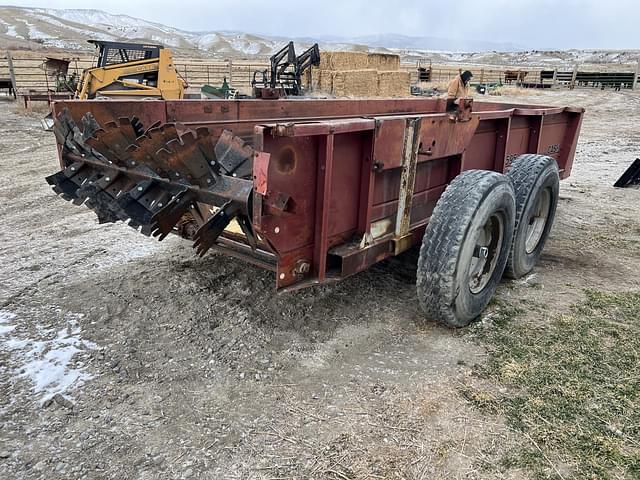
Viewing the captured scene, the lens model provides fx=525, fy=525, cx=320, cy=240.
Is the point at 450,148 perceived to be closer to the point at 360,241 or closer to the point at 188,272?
the point at 360,241

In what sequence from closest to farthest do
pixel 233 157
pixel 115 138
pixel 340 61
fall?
pixel 233 157, pixel 115 138, pixel 340 61

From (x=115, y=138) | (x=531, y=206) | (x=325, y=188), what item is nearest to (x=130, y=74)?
(x=115, y=138)

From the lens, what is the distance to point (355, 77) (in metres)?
23.3

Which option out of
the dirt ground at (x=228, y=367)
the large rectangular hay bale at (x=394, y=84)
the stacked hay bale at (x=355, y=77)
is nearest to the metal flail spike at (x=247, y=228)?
the dirt ground at (x=228, y=367)

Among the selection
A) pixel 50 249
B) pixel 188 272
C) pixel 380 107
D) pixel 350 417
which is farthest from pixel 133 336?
pixel 380 107

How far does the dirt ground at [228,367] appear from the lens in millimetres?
2488

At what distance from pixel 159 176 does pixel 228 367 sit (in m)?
1.21

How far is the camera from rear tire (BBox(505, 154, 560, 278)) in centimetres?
406

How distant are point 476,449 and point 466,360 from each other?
79 cm

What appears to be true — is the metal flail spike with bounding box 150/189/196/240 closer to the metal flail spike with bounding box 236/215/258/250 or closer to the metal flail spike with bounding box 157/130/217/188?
the metal flail spike with bounding box 157/130/217/188

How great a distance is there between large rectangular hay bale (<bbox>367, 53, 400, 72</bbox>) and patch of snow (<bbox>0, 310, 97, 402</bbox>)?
76.8ft

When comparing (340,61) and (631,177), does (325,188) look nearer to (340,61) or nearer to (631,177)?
(631,177)

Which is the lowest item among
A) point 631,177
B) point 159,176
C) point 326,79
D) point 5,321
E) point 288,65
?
point 5,321

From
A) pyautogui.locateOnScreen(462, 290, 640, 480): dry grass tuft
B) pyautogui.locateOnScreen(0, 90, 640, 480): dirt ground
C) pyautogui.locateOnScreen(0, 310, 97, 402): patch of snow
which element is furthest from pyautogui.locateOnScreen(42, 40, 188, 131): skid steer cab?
pyautogui.locateOnScreen(462, 290, 640, 480): dry grass tuft
